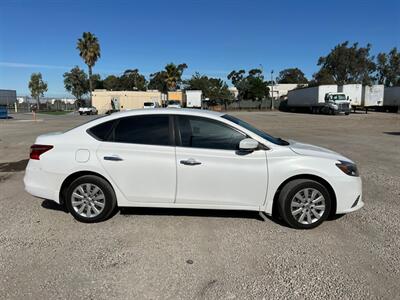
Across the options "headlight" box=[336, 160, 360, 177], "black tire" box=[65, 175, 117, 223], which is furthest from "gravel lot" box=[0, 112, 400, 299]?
"headlight" box=[336, 160, 360, 177]

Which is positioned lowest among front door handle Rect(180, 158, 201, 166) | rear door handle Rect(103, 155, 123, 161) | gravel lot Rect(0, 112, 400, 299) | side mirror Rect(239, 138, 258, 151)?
gravel lot Rect(0, 112, 400, 299)

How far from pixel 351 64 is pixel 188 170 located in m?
88.9

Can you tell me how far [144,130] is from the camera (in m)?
4.95

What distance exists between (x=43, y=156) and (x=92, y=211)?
105 cm

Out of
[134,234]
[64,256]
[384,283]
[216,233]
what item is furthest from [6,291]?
[384,283]

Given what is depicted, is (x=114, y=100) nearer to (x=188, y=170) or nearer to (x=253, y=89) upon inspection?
(x=253, y=89)

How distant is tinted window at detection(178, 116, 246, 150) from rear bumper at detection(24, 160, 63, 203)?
1.86m

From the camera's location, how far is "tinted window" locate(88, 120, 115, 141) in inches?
196

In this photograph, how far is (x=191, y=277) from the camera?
11.7 ft

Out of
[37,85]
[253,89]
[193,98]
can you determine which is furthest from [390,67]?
Result: [37,85]

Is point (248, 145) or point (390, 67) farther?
point (390, 67)

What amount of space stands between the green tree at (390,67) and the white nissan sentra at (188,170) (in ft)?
311

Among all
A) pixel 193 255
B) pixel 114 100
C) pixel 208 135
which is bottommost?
pixel 193 255

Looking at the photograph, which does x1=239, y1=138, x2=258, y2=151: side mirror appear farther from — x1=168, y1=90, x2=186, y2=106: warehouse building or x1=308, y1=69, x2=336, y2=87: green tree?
x1=308, y1=69, x2=336, y2=87: green tree
